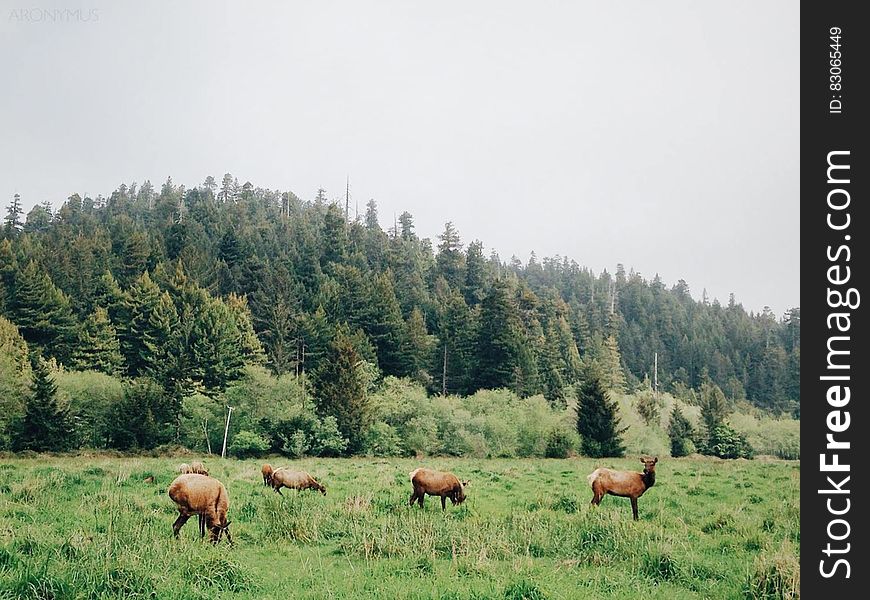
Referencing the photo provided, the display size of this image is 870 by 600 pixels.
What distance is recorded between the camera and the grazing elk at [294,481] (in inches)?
397

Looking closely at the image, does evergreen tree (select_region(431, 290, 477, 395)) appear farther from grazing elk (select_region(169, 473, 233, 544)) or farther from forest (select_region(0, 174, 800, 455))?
grazing elk (select_region(169, 473, 233, 544))

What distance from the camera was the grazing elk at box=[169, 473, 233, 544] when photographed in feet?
20.6

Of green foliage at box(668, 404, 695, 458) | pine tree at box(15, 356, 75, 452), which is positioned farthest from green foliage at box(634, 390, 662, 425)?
pine tree at box(15, 356, 75, 452)

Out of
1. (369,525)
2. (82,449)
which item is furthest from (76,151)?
(369,525)

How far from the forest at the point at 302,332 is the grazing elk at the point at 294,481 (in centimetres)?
614

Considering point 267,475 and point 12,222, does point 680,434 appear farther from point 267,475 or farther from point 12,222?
point 12,222

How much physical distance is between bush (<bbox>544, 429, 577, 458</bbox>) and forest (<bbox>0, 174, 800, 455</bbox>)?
4264mm

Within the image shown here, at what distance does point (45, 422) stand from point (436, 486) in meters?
11.6

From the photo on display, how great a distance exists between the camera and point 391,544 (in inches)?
237

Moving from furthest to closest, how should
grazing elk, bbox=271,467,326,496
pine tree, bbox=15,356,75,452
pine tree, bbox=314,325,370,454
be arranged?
1. pine tree, bbox=314,325,370,454
2. pine tree, bbox=15,356,75,452
3. grazing elk, bbox=271,467,326,496

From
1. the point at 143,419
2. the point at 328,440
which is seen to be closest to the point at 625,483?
the point at 328,440

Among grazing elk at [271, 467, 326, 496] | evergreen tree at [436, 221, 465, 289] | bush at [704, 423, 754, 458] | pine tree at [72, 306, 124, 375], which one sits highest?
evergreen tree at [436, 221, 465, 289]

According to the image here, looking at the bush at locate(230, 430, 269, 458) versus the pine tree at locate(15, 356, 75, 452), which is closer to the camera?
the pine tree at locate(15, 356, 75, 452)
